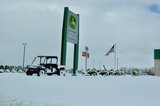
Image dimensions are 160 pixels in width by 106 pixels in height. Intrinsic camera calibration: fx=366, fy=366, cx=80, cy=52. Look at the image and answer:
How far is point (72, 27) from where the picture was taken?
151 ft

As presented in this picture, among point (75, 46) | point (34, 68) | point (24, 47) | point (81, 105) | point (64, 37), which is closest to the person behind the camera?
point (81, 105)

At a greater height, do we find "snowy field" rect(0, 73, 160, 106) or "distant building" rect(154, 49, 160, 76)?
"distant building" rect(154, 49, 160, 76)

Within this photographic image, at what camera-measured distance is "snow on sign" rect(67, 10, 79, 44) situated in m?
44.7

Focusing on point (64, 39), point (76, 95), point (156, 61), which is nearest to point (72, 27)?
point (64, 39)

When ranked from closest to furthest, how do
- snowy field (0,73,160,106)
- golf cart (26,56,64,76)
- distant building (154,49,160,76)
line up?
1. snowy field (0,73,160,106)
2. golf cart (26,56,64,76)
3. distant building (154,49,160,76)

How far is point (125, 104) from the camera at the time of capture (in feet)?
35.4

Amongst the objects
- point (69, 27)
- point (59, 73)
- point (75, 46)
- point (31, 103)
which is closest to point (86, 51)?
point (75, 46)

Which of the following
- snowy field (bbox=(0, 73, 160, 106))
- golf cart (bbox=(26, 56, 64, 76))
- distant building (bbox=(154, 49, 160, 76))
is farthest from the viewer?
distant building (bbox=(154, 49, 160, 76))

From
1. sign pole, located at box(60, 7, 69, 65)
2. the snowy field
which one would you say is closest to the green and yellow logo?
sign pole, located at box(60, 7, 69, 65)

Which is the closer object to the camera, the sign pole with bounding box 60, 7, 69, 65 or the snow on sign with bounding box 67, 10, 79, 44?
the sign pole with bounding box 60, 7, 69, 65

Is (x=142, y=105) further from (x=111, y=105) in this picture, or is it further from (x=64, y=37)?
(x=64, y=37)

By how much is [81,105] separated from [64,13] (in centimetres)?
3398

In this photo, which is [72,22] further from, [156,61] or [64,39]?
[156,61]

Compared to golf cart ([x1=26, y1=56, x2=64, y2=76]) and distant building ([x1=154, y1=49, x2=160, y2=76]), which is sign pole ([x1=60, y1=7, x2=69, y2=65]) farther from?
distant building ([x1=154, y1=49, x2=160, y2=76])
